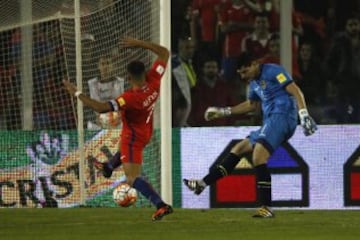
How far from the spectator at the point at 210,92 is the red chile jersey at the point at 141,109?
4.58 metres

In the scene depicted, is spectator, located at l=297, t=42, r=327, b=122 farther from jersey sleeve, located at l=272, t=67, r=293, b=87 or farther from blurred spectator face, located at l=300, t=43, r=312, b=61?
jersey sleeve, located at l=272, t=67, r=293, b=87

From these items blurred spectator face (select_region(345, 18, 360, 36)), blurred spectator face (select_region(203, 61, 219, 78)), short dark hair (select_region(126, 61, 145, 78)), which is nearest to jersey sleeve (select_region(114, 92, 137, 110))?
short dark hair (select_region(126, 61, 145, 78))

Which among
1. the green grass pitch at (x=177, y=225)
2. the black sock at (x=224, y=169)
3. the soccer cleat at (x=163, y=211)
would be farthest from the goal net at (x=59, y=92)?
the soccer cleat at (x=163, y=211)

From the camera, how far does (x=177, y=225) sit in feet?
36.9

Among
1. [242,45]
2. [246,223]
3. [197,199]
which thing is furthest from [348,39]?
[246,223]

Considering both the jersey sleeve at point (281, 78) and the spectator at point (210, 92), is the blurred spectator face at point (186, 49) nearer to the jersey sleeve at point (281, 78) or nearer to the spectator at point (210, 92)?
the spectator at point (210, 92)

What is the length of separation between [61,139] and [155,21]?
2278 millimetres

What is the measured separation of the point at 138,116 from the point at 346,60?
6277 mm

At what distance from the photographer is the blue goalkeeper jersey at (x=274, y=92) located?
1193 centimetres

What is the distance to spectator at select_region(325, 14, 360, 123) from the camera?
1677 centimetres

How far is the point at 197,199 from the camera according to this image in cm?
1472

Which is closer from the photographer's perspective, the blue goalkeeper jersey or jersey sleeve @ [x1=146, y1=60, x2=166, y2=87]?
jersey sleeve @ [x1=146, y1=60, x2=166, y2=87]

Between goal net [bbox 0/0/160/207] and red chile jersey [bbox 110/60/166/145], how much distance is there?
2854mm

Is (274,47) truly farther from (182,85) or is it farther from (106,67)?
(106,67)
